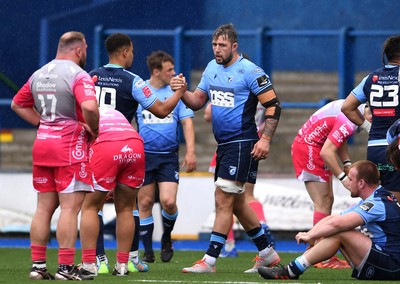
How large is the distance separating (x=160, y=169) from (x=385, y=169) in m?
3.21

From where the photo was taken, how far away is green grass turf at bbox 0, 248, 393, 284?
959cm

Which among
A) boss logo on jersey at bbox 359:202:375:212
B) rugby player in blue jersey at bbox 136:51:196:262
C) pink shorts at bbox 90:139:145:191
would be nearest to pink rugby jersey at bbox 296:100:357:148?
rugby player in blue jersey at bbox 136:51:196:262

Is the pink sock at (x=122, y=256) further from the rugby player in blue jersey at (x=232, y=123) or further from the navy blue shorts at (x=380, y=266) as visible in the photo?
the navy blue shorts at (x=380, y=266)

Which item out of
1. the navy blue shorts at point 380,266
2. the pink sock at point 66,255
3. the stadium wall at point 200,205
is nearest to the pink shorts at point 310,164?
the navy blue shorts at point 380,266

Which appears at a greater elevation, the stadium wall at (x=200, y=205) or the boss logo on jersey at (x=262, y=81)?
the boss logo on jersey at (x=262, y=81)

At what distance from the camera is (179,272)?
425 inches

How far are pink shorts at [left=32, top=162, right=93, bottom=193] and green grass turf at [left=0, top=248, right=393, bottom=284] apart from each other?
0.74 m

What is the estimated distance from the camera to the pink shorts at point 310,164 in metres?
12.1

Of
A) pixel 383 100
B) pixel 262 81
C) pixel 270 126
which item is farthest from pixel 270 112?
pixel 383 100

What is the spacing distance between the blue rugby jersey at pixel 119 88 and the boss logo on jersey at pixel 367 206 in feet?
6.93

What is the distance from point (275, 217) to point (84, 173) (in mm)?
7333

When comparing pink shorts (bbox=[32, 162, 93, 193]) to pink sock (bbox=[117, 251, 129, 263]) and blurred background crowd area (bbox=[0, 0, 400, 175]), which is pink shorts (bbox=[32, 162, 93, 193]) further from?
blurred background crowd area (bbox=[0, 0, 400, 175])

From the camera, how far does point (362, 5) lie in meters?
19.9

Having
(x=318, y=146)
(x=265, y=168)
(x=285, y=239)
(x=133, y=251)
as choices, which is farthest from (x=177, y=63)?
(x=133, y=251)
